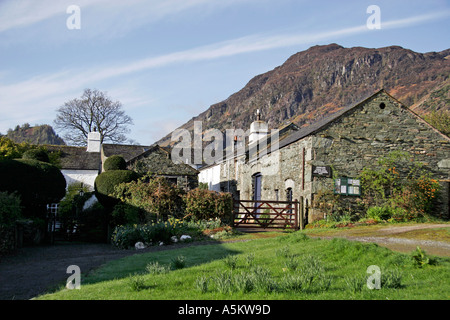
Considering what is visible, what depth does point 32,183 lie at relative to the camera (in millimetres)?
17094

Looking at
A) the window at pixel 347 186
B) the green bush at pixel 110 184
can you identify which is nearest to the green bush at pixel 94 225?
the green bush at pixel 110 184

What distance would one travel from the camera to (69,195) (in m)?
29.6

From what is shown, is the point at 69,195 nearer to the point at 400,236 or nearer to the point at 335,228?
the point at 335,228

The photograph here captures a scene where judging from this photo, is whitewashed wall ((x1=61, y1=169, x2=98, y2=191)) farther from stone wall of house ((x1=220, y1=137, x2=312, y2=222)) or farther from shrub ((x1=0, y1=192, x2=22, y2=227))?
shrub ((x1=0, y1=192, x2=22, y2=227))

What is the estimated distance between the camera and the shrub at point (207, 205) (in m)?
17.0

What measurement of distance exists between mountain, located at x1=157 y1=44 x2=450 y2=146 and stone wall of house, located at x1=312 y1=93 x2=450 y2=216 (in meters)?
60.9

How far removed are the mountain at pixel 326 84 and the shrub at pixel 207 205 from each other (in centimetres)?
6782

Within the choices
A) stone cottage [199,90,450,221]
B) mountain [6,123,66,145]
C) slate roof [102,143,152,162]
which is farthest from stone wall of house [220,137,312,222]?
mountain [6,123,66,145]

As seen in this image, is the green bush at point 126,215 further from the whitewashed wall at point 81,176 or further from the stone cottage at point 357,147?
the whitewashed wall at point 81,176

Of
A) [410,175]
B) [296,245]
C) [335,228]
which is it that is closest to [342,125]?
[410,175]

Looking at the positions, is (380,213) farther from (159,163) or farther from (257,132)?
(159,163)

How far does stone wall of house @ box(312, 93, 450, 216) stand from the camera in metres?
18.3

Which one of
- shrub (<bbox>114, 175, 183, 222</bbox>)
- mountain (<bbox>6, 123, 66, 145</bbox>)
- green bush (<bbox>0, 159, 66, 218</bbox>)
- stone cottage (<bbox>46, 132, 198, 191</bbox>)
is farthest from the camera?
mountain (<bbox>6, 123, 66, 145</bbox>)

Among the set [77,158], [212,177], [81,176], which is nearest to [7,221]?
[81,176]
